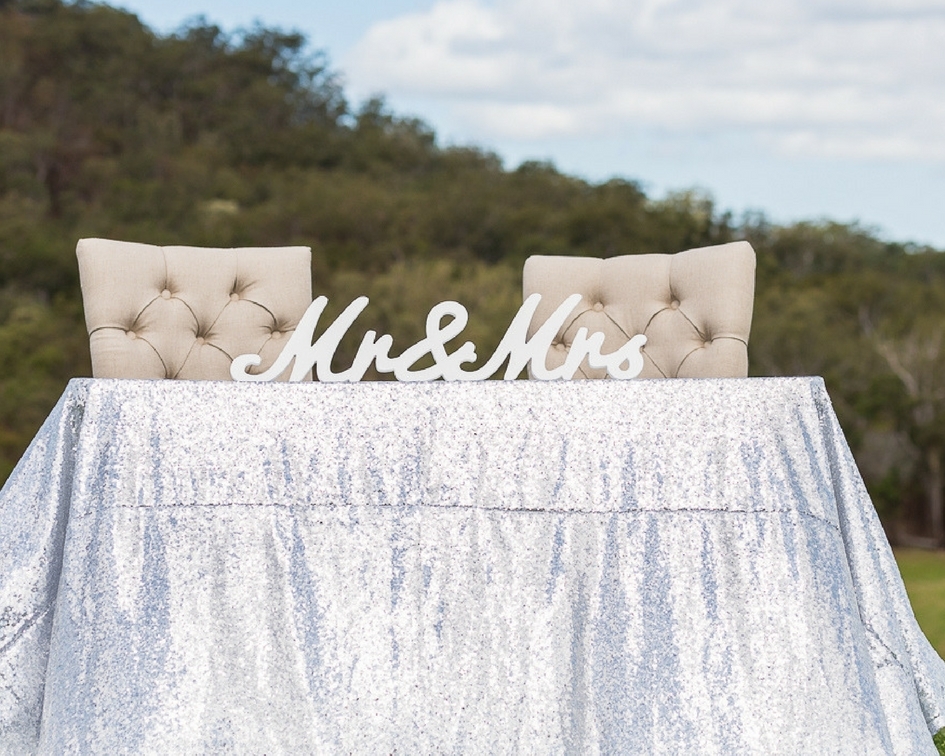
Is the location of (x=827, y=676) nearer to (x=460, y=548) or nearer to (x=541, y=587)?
(x=541, y=587)

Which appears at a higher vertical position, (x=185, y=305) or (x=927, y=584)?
(x=185, y=305)

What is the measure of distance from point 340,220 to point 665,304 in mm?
16737

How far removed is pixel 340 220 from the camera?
18609 mm

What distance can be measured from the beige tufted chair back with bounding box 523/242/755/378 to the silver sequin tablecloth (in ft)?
2.36

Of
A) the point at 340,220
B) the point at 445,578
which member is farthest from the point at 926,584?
the point at 340,220

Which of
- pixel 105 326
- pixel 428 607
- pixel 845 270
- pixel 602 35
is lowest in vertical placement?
pixel 845 270

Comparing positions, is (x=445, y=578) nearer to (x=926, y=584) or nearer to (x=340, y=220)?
(x=926, y=584)

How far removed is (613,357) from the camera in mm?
1781

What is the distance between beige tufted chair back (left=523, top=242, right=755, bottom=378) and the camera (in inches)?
→ 86.0

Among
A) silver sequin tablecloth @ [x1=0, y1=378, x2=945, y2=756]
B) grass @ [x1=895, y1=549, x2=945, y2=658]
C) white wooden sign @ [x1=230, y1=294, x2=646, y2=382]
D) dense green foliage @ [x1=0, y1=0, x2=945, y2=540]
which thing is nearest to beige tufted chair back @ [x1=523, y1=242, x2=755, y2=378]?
white wooden sign @ [x1=230, y1=294, x2=646, y2=382]

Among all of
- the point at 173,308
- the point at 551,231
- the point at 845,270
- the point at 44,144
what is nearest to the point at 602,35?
the point at 551,231

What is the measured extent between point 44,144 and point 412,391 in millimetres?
22487

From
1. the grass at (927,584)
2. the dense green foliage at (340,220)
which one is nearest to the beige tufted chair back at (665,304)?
the grass at (927,584)

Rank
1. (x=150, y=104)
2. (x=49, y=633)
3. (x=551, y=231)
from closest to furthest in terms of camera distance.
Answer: (x=49, y=633) → (x=551, y=231) → (x=150, y=104)
